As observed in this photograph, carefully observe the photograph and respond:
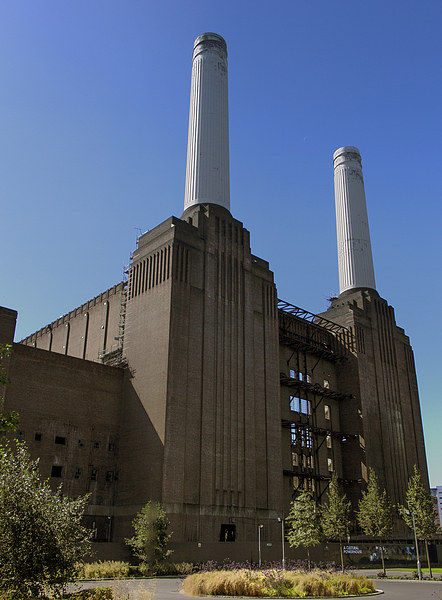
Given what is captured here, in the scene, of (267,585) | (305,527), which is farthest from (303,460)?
(267,585)

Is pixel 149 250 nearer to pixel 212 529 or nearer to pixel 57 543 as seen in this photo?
pixel 212 529

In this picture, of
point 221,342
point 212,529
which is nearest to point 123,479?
point 212,529

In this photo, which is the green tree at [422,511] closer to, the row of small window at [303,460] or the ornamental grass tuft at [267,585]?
the row of small window at [303,460]

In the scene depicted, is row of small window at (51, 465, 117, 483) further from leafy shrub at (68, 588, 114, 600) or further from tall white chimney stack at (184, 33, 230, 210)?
leafy shrub at (68, 588, 114, 600)

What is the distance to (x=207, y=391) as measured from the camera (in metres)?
53.1

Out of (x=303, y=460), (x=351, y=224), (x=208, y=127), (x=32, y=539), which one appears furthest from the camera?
(x=351, y=224)

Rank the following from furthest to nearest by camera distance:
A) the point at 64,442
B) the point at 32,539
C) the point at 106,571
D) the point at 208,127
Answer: the point at 208,127, the point at 64,442, the point at 106,571, the point at 32,539

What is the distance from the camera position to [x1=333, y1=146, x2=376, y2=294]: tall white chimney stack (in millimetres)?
86125

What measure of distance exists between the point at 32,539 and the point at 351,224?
82351 millimetres

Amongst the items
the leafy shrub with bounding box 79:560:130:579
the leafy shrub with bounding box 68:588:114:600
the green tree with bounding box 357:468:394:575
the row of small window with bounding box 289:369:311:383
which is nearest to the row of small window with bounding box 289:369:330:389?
the row of small window with bounding box 289:369:311:383

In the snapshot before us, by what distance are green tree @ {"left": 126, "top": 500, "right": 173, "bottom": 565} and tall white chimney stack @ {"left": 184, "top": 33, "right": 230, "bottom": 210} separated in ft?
118

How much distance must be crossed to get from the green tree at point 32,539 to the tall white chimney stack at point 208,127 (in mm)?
53485

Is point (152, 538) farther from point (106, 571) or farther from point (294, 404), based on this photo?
point (294, 404)

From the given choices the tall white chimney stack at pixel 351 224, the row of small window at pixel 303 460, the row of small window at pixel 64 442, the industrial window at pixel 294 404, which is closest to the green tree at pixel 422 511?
the row of small window at pixel 303 460
